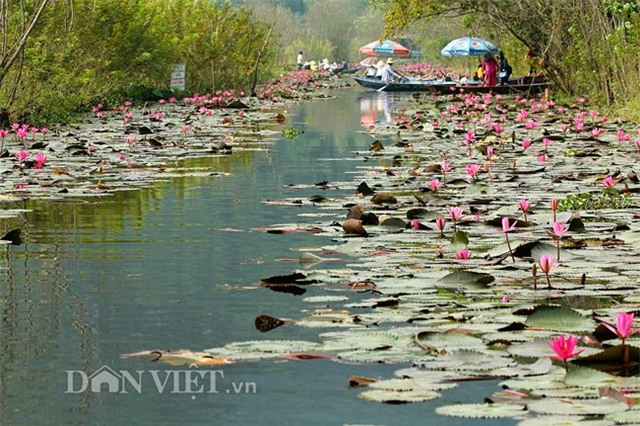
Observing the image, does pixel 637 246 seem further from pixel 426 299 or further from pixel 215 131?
pixel 215 131

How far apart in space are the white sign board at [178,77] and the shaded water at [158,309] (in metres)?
23.2

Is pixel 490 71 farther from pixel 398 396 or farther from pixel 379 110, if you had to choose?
pixel 398 396

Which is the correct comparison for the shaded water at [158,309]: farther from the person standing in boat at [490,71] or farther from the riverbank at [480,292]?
the person standing in boat at [490,71]

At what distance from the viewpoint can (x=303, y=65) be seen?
8594 centimetres

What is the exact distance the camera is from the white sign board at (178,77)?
3481cm

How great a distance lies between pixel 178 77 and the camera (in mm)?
34906

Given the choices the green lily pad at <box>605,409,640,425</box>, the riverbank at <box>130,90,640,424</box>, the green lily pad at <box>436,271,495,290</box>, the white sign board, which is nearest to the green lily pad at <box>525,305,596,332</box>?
the riverbank at <box>130,90,640,424</box>

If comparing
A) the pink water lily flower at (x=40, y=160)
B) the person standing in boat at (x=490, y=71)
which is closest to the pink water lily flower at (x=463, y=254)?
the pink water lily flower at (x=40, y=160)

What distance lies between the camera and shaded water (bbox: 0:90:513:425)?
4.48 m

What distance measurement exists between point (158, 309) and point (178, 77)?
29.1m

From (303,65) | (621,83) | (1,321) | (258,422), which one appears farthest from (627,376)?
(303,65)

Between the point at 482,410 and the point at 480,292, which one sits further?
the point at 480,292

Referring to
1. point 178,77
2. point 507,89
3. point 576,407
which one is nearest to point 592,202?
point 576,407

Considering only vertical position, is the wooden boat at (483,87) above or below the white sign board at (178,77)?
below
